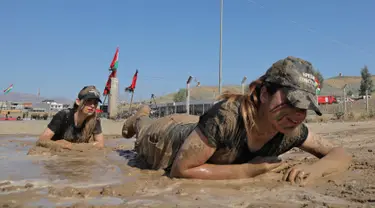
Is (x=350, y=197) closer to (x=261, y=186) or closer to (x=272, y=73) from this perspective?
(x=261, y=186)

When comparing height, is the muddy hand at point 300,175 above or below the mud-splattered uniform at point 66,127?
below

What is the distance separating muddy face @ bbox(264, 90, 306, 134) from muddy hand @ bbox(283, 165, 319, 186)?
51 cm

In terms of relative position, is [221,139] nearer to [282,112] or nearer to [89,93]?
[282,112]

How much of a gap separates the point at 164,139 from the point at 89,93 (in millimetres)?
2396

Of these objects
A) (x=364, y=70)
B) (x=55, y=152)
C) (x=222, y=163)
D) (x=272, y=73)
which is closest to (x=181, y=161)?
(x=222, y=163)

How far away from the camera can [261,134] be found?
2.85 metres

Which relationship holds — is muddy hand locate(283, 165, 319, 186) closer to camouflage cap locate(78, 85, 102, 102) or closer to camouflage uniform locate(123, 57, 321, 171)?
camouflage uniform locate(123, 57, 321, 171)

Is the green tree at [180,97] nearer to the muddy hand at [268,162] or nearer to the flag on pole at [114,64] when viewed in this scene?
the flag on pole at [114,64]

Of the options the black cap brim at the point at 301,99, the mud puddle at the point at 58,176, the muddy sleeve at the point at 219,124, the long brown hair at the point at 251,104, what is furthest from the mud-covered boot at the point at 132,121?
the black cap brim at the point at 301,99

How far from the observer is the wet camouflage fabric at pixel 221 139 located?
109 inches

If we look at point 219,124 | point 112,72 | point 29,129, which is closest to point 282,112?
point 219,124

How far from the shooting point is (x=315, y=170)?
9.80 ft

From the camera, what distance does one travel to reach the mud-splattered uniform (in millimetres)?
5953

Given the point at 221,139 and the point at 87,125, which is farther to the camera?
the point at 87,125
